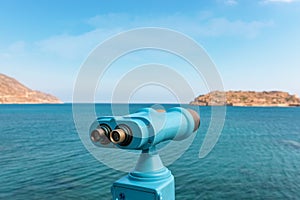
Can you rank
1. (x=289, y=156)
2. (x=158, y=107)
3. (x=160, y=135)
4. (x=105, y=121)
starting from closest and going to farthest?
(x=105, y=121) < (x=160, y=135) < (x=158, y=107) < (x=289, y=156)

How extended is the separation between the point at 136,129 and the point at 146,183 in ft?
1.90

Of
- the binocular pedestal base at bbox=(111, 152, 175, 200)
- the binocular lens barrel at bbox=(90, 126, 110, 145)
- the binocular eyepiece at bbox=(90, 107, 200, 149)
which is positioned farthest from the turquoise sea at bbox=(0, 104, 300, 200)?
the binocular lens barrel at bbox=(90, 126, 110, 145)

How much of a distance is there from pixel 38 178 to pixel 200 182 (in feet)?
37.8

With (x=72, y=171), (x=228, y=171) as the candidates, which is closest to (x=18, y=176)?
(x=72, y=171)

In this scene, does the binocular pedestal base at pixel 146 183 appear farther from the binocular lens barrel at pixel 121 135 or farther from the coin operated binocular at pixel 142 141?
the binocular lens barrel at pixel 121 135

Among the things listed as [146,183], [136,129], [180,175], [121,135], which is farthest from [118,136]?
[180,175]

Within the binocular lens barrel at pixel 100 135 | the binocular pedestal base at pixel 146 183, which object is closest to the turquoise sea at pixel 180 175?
the binocular pedestal base at pixel 146 183

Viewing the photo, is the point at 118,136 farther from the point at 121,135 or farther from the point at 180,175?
the point at 180,175

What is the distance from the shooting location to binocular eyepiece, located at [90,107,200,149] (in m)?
2.39

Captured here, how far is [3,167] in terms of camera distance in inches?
913

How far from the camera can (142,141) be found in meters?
2.45

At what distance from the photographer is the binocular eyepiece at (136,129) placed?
2395 mm

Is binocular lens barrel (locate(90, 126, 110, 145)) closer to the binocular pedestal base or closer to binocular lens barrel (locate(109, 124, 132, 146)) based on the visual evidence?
binocular lens barrel (locate(109, 124, 132, 146))

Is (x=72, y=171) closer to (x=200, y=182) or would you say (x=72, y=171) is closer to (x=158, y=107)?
(x=200, y=182)
